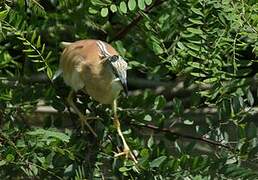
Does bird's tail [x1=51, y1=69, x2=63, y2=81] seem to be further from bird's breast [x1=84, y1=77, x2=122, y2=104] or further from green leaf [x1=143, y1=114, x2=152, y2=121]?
green leaf [x1=143, y1=114, x2=152, y2=121]

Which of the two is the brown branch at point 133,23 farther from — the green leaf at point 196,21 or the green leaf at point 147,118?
the green leaf at point 147,118

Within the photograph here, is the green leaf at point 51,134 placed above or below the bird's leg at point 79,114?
below

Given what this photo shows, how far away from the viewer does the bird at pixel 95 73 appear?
102 inches

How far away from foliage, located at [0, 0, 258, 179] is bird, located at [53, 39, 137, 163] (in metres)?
0.06

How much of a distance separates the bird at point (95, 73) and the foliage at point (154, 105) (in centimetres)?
6

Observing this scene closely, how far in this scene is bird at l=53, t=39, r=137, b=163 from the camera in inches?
102

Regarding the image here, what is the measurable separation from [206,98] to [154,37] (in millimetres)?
330

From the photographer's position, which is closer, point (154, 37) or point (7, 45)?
point (154, 37)


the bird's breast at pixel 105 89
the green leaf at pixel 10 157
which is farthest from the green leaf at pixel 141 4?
the green leaf at pixel 10 157

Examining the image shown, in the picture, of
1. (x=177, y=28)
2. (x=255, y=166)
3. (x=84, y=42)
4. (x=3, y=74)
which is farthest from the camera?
(x=3, y=74)

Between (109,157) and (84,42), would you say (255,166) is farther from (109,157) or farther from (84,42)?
(84,42)

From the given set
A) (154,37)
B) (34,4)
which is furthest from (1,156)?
(154,37)

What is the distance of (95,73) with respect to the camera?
2.70 meters

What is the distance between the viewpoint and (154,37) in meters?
2.93
